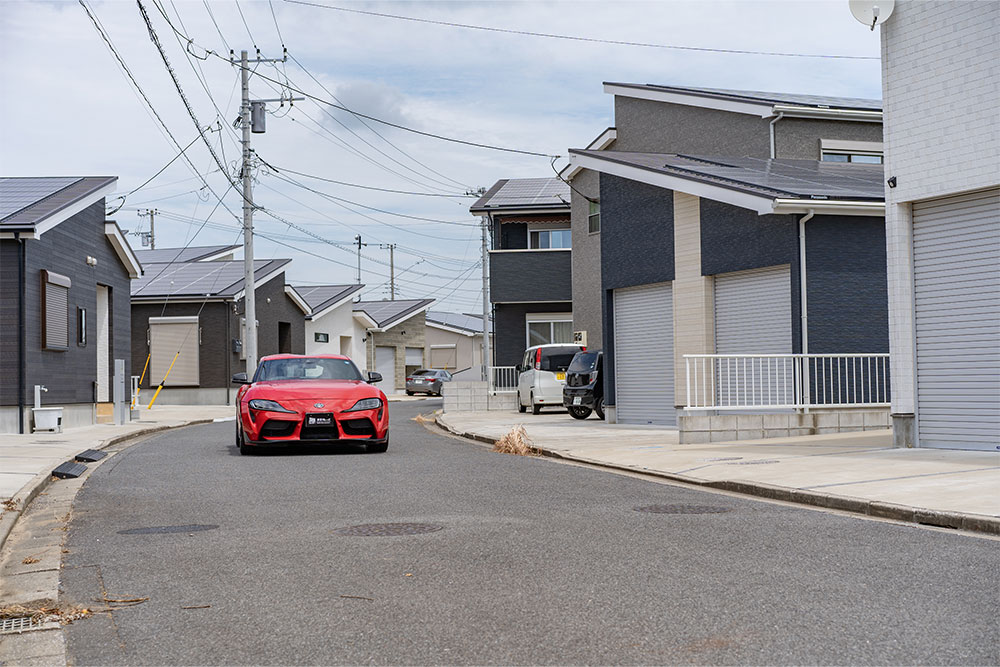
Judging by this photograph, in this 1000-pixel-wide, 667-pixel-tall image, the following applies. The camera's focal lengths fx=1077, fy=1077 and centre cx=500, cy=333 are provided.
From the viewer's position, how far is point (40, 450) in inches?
616

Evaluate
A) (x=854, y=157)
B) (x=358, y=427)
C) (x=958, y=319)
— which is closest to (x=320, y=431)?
(x=358, y=427)

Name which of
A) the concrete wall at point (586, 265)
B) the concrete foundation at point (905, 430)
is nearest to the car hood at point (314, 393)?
the concrete foundation at point (905, 430)

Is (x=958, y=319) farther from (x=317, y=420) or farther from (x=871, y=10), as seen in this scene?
(x=317, y=420)

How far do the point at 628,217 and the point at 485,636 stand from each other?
1847 centimetres

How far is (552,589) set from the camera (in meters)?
5.81

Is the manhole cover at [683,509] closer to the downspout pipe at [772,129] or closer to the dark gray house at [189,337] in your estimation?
the downspout pipe at [772,129]

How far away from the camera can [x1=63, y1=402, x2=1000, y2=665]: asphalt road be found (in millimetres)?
4691

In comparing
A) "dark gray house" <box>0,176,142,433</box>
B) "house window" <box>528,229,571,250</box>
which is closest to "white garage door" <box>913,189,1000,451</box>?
"dark gray house" <box>0,176,142,433</box>

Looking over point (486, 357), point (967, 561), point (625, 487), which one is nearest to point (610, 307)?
point (625, 487)

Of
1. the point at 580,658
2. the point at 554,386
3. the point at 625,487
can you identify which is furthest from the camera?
the point at 554,386

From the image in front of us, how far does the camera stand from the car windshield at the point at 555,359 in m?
28.9

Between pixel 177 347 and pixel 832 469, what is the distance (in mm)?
31970

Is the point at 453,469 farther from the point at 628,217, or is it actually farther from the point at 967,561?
the point at 628,217

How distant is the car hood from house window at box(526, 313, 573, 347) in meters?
20.6
